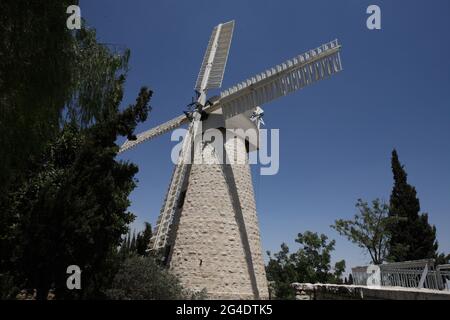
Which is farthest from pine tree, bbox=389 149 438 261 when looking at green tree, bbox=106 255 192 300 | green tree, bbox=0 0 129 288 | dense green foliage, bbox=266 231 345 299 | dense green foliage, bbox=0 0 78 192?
dense green foliage, bbox=0 0 78 192

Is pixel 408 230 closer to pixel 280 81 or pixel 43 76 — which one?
pixel 280 81

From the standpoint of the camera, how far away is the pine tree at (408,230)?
2402 cm

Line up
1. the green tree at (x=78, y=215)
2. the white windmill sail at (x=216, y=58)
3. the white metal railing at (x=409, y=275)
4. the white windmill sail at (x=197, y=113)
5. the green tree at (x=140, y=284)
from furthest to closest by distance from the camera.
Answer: the white windmill sail at (x=216, y=58) → the white windmill sail at (x=197, y=113) → the green tree at (x=140, y=284) → the green tree at (x=78, y=215) → the white metal railing at (x=409, y=275)

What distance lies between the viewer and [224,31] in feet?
55.9

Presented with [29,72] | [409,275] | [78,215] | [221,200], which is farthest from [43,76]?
[409,275]

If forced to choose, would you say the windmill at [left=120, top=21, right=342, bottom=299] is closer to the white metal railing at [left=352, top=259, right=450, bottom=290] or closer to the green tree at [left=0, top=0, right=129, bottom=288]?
the white metal railing at [left=352, top=259, right=450, bottom=290]

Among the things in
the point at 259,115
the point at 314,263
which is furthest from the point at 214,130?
the point at 314,263

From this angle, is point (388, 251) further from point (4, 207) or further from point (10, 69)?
point (10, 69)

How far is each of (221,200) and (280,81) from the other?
17.7 ft

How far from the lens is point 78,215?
9.60 meters

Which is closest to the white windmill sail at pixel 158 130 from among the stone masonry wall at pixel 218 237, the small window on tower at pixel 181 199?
the stone masonry wall at pixel 218 237

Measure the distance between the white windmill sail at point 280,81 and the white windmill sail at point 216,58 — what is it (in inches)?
51.1

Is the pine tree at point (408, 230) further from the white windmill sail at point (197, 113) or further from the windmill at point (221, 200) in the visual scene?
the white windmill sail at point (197, 113)

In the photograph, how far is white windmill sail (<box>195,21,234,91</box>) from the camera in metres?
16.0
